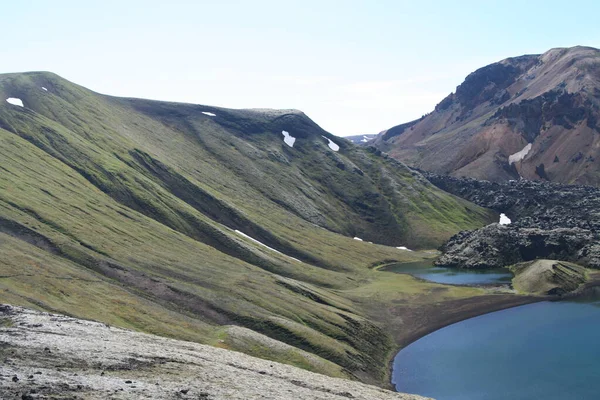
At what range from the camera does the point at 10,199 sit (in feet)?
385

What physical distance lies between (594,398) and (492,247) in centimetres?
11475

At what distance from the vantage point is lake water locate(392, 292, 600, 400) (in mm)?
74875

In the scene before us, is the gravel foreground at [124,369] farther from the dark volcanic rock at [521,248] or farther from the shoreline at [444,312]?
the dark volcanic rock at [521,248]

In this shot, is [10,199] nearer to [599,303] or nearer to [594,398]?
[594,398]

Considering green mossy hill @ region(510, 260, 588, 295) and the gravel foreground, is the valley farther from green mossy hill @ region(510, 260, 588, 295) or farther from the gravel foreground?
the gravel foreground

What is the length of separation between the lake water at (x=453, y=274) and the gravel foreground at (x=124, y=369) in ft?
324

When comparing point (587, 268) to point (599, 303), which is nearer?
point (599, 303)

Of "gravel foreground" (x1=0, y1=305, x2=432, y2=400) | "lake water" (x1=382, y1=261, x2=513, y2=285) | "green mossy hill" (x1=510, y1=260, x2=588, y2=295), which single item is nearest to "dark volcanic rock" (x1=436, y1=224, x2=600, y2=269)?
"lake water" (x1=382, y1=261, x2=513, y2=285)

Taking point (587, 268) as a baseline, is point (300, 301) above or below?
below

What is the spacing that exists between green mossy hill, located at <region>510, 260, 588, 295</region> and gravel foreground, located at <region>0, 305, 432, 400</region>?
8696cm

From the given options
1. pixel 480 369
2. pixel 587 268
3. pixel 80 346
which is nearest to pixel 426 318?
pixel 480 369

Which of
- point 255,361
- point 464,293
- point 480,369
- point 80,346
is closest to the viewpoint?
point 80,346

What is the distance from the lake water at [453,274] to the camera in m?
154

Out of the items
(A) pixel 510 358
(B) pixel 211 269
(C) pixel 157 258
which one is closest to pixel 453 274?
(A) pixel 510 358
